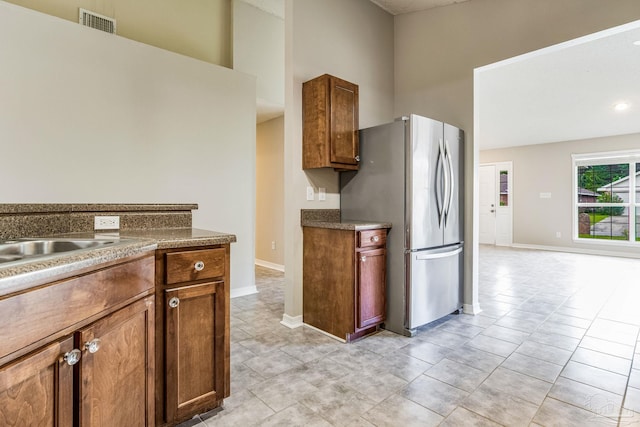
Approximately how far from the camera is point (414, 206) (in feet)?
8.79

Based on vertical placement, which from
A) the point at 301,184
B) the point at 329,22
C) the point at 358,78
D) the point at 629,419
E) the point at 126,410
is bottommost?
the point at 629,419

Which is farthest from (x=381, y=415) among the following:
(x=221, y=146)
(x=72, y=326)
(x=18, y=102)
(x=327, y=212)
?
(x=18, y=102)

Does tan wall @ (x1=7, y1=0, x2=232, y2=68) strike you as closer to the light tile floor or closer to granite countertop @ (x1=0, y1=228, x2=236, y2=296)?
the light tile floor

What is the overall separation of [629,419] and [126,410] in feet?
7.71

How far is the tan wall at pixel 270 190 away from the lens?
5.28 metres

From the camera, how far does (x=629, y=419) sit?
1655 mm

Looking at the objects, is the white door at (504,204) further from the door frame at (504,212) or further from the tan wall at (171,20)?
the tan wall at (171,20)

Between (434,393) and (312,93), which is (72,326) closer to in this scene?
(434,393)

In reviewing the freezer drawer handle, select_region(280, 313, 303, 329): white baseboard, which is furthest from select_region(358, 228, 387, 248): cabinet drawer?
select_region(280, 313, 303, 329): white baseboard

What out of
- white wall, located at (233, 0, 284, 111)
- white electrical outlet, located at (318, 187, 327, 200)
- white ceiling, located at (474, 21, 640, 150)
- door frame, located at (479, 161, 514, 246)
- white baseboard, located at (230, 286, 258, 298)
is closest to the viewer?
white electrical outlet, located at (318, 187, 327, 200)

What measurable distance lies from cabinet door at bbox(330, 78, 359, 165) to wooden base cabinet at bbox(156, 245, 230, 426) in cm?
152

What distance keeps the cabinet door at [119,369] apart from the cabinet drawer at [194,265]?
0.15m

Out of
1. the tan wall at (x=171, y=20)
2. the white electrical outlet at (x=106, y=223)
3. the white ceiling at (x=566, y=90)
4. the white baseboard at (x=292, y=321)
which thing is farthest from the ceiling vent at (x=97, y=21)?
the white ceiling at (x=566, y=90)

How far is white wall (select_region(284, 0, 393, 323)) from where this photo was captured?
2.90 m
